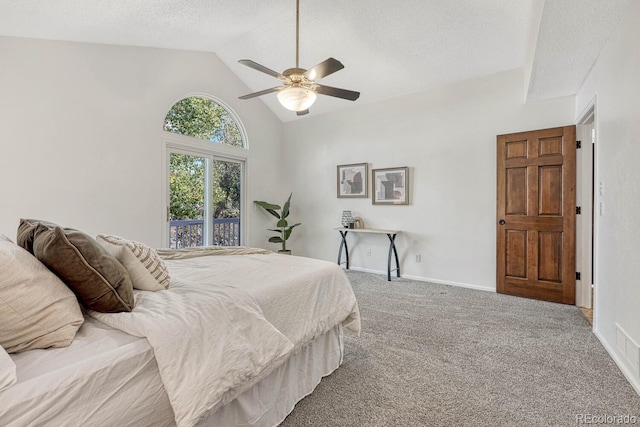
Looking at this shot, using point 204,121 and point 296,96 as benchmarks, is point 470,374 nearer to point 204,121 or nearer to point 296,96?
A: point 296,96

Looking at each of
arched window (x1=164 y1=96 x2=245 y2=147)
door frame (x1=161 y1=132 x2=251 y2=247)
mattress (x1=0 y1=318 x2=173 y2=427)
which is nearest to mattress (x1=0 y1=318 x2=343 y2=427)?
mattress (x1=0 y1=318 x2=173 y2=427)

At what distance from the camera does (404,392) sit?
1.84m

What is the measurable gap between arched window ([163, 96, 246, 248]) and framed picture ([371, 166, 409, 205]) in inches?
91.0

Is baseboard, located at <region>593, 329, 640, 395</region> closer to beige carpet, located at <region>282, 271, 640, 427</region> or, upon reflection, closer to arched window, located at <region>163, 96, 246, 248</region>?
beige carpet, located at <region>282, 271, 640, 427</region>

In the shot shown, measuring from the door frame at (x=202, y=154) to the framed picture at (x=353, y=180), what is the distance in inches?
65.6

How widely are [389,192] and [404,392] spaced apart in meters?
3.36

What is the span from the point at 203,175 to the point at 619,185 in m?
4.78

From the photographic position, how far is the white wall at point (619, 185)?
1.95 m

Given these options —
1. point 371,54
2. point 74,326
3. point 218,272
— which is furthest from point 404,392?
point 371,54

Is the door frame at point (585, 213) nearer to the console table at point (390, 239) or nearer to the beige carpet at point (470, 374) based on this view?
the beige carpet at point (470, 374)

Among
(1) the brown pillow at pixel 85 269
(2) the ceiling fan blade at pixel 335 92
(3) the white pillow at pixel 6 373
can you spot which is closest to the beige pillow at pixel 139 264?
(1) the brown pillow at pixel 85 269

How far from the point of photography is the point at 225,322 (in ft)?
4.09

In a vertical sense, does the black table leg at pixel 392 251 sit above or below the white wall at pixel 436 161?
below

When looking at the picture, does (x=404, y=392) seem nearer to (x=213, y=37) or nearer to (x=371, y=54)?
(x=371, y=54)
